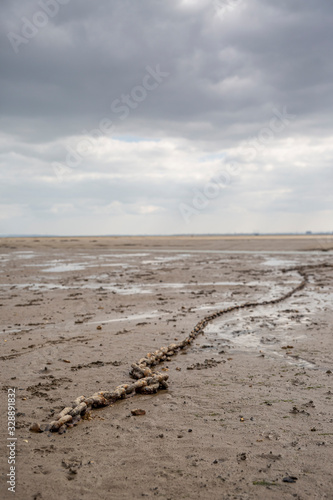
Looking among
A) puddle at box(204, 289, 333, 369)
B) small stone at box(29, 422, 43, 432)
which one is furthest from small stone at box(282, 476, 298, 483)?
puddle at box(204, 289, 333, 369)

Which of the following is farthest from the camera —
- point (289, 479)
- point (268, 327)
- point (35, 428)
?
point (268, 327)

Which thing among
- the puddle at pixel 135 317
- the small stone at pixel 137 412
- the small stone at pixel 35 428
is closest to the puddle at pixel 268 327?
the puddle at pixel 135 317

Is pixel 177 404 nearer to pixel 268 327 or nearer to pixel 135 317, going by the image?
pixel 268 327

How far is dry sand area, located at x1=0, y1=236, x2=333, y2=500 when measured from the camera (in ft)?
11.8

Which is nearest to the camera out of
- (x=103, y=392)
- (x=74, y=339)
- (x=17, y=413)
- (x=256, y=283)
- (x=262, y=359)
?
Answer: (x=17, y=413)

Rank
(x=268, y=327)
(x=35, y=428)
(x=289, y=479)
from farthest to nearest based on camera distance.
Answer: (x=268, y=327) → (x=35, y=428) → (x=289, y=479)

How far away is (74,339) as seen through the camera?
8328 mm

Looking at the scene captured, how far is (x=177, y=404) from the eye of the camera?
521 centimetres

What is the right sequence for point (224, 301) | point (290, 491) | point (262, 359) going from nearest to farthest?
point (290, 491) → point (262, 359) → point (224, 301)

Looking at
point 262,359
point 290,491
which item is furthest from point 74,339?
point 290,491

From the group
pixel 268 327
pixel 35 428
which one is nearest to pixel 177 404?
pixel 35 428

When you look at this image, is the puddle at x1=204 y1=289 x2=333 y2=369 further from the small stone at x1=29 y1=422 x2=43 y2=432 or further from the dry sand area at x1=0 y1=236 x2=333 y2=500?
the small stone at x1=29 y1=422 x2=43 y2=432

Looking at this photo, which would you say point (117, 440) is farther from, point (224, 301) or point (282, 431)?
point (224, 301)

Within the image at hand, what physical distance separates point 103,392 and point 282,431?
88.3 inches
